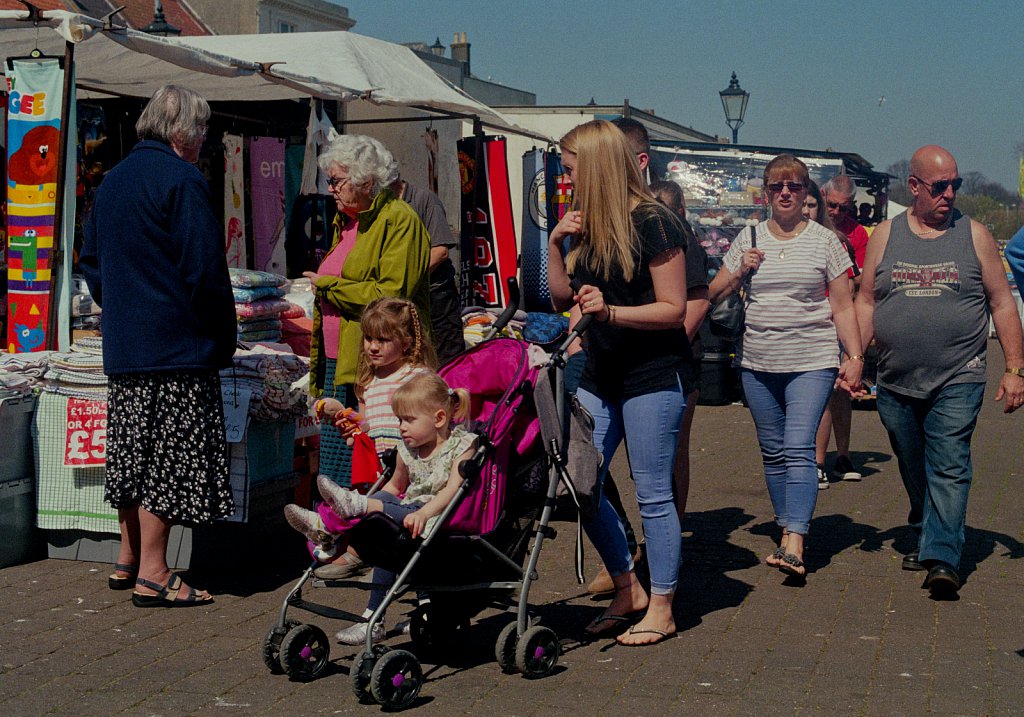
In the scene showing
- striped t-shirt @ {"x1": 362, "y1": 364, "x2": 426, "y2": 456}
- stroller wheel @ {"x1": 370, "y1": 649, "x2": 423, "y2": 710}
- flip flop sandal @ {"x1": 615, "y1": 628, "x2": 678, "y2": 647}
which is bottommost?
flip flop sandal @ {"x1": 615, "y1": 628, "x2": 678, "y2": 647}

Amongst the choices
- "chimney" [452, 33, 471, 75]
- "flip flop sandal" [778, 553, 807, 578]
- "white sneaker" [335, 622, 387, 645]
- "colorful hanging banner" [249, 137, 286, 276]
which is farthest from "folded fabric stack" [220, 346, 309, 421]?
"chimney" [452, 33, 471, 75]

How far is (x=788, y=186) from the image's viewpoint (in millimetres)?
6266

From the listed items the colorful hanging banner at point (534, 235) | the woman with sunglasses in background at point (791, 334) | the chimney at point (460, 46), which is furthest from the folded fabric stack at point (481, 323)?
the chimney at point (460, 46)

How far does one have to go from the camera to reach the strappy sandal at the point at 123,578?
5902 mm

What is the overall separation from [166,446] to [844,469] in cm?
522

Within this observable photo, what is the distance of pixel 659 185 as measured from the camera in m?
7.02

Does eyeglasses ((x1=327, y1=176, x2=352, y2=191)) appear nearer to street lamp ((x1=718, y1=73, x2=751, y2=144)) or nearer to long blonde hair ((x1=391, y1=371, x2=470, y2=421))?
long blonde hair ((x1=391, y1=371, x2=470, y2=421))

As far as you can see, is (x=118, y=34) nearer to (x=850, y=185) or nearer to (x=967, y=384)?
(x=967, y=384)

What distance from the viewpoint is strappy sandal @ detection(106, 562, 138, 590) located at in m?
5.90

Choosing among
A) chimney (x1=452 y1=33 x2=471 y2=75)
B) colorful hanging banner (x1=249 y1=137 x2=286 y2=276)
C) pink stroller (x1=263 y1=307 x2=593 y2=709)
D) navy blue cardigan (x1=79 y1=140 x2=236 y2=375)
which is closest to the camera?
pink stroller (x1=263 y1=307 x2=593 y2=709)

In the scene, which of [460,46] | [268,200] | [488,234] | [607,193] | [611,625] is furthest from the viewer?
[460,46]

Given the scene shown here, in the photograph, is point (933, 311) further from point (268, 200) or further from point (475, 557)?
point (268, 200)

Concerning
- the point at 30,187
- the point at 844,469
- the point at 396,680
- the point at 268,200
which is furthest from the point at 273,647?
the point at 268,200

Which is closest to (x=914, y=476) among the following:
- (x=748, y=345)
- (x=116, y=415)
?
(x=748, y=345)
